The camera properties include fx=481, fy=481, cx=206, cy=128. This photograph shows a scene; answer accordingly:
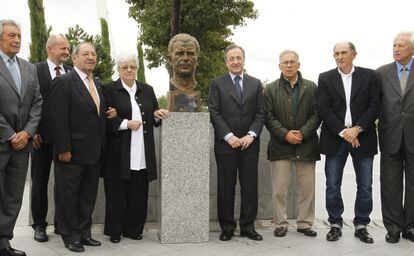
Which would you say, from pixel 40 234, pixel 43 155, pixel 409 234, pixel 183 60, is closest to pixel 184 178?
pixel 183 60

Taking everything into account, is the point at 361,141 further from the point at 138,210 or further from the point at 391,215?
the point at 138,210

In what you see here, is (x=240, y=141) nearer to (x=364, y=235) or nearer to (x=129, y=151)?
(x=129, y=151)

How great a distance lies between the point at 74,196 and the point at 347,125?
3.05 meters

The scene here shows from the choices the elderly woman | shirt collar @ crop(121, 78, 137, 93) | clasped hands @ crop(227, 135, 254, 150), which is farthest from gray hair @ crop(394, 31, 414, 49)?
shirt collar @ crop(121, 78, 137, 93)

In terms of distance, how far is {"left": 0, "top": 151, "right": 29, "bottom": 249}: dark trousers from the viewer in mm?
4586

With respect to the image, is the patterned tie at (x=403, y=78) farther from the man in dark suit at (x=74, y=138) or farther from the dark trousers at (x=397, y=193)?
the man in dark suit at (x=74, y=138)

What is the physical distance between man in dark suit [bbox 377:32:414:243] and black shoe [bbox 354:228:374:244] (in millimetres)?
213

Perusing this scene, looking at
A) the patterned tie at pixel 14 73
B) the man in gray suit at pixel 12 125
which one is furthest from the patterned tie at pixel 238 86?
the patterned tie at pixel 14 73

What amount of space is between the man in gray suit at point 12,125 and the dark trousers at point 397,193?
3848 millimetres

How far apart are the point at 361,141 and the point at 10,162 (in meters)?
3.69

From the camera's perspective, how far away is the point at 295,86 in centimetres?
561

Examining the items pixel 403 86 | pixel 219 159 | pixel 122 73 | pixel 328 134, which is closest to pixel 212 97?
pixel 219 159

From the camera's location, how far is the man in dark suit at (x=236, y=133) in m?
5.35

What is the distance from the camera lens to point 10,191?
465cm
